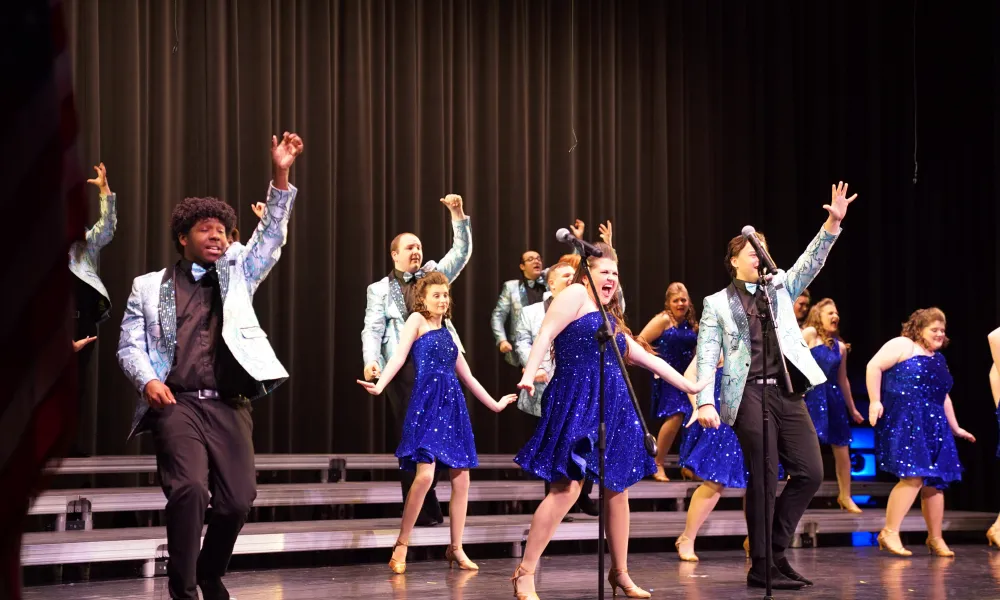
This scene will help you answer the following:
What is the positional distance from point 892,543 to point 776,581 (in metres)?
2.35

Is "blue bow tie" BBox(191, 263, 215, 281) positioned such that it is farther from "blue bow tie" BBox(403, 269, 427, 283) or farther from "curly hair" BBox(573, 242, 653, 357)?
"blue bow tie" BBox(403, 269, 427, 283)

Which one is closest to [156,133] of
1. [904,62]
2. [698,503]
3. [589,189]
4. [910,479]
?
[589,189]

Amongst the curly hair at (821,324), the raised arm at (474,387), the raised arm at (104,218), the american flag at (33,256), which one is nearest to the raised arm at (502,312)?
the curly hair at (821,324)

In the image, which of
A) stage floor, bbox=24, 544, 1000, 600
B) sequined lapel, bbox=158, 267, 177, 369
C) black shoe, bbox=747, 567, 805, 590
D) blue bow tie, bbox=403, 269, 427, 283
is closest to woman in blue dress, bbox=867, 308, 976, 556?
stage floor, bbox=24, 544, 1000, 600

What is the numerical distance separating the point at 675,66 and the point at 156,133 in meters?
5.17

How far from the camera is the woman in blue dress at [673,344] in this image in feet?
28.0

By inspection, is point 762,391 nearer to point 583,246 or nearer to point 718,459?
point 583,246

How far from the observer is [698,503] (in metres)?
A: 6.79

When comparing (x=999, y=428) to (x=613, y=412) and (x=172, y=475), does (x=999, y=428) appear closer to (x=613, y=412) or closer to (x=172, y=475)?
(x=613, y=412)

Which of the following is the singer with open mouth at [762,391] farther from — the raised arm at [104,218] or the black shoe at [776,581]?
the raised arm at [104,218]

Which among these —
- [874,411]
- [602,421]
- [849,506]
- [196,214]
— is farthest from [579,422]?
[849,506]

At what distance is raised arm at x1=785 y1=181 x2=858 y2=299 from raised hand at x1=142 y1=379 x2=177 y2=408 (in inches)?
122

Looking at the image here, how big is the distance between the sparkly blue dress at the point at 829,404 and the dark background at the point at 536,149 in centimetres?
163

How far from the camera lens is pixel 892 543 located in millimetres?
7379
